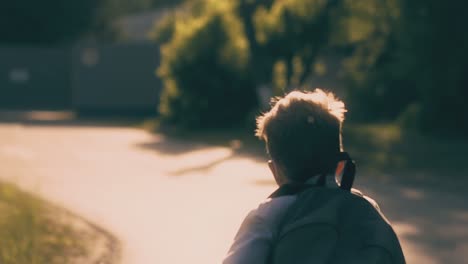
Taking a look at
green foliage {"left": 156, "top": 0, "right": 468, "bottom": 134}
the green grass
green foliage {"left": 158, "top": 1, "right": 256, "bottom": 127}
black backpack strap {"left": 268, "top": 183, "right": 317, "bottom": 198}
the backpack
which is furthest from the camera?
green foliage {"left": 158, "top": 1, "right": 256, "bottom": 127}

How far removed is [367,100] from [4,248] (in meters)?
22.0

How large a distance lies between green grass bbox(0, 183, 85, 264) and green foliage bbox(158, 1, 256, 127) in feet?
46.7

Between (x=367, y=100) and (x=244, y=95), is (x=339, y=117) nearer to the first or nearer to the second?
(x=244, y=95)

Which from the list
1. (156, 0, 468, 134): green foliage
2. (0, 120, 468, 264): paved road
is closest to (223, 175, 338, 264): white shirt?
(0, 120, 468, 264): paved road

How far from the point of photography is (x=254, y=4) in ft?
81.4

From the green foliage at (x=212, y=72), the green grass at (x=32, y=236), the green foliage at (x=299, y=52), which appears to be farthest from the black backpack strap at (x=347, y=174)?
the green foliage at (x=212, y=72)

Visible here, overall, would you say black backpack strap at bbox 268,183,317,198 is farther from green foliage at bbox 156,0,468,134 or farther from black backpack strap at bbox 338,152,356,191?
green foliage at bbox 156,0,468,134

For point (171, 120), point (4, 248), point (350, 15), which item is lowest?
point (171, 120)

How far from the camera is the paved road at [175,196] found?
28.0 feet

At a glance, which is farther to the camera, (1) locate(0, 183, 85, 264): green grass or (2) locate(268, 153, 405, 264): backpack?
(1) locate(0, 183, 85, 264): green grass

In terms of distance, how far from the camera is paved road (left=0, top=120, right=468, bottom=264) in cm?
852

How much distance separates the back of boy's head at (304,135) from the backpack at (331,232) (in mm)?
64

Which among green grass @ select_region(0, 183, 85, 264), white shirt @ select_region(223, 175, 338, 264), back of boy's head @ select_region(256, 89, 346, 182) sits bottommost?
green grass @ select_region(0, 183, 85, 264)

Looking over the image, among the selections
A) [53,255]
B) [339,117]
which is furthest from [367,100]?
[339,117]
